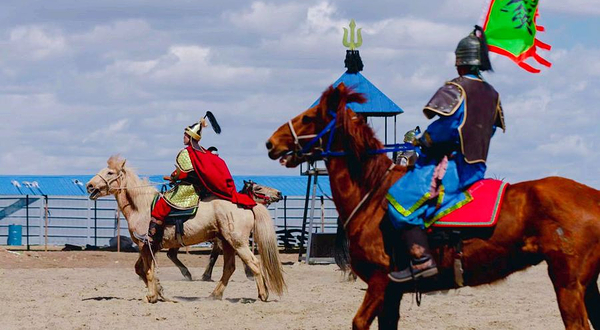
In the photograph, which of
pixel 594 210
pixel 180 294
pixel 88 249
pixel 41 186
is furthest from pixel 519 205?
pixel 41 186

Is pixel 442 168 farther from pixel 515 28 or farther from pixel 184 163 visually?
pixel 184 163

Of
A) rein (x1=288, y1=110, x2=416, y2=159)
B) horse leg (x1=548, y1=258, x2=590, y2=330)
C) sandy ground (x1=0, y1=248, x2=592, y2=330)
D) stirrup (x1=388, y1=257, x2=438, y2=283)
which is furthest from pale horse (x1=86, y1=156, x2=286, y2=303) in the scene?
horse leg (x1=548, y1=258, x2=590, y2=330)

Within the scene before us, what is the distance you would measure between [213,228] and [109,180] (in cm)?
163

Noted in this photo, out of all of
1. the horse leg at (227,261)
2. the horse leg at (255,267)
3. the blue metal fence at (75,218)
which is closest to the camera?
the horse leg at (255,267)

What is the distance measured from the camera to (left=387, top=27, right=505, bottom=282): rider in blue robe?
7.41m

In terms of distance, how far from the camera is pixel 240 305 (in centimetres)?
1278

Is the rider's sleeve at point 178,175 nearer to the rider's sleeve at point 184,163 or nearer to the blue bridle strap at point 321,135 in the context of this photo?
the rider's sleeve at point 184,163

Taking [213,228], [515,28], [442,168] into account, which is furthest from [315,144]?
[213,228]

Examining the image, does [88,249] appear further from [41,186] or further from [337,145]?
[337,145]

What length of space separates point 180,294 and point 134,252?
11603mm

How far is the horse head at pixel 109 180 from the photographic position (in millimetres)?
13945

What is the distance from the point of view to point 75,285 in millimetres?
15859

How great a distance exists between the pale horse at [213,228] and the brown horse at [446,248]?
5.83 meters

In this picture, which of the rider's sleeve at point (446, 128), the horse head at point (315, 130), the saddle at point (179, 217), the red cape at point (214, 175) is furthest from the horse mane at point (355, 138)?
the saddle at point (179, 217)
